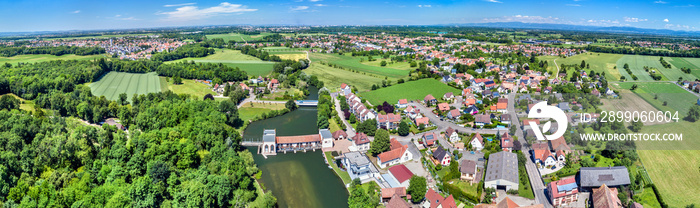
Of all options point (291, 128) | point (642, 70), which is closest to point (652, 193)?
point (291, 128)

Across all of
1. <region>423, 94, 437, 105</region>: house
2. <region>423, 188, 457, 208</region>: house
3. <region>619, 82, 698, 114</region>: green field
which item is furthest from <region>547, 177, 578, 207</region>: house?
<region>423, 94, 437, 105</region>: house

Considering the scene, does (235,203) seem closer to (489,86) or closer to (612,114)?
(612,114)

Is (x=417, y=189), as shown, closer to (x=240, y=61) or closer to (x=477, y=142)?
(x=477, y=142)

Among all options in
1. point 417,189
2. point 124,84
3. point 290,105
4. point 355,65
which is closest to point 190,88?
point 124,84

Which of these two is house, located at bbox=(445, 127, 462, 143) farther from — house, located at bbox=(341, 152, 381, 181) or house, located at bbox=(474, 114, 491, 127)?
house, located at bbox=(341, 152, 381, 181)

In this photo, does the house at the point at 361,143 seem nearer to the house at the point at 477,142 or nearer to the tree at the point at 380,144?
the tree at the point at 380,144

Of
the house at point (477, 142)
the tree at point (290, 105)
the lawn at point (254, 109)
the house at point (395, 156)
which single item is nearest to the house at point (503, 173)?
the house at point (477, 142)
